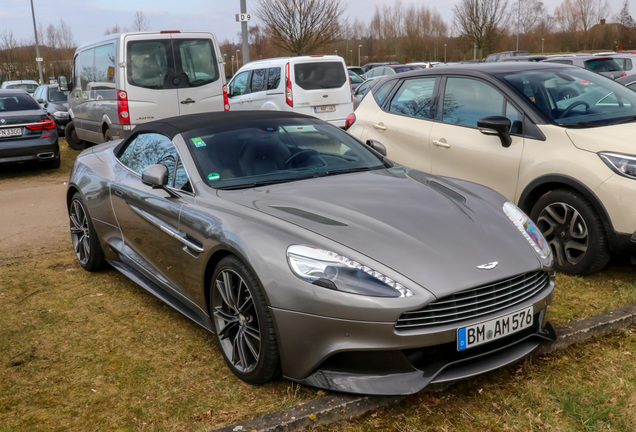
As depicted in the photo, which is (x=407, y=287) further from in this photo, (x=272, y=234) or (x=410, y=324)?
(x=272, y=234)

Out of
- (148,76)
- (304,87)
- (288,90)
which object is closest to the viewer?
(148,76)

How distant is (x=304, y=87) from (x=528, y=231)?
10.1 m

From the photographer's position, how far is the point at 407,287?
2869mm

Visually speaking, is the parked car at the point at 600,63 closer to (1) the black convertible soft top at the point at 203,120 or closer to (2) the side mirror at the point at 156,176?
(1) the black convertible soft top at the point at 203,120

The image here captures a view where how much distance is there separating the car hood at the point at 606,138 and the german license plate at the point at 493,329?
205cm

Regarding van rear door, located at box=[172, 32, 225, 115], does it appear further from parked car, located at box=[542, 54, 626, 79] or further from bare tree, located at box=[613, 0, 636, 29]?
bare tree, located at box=[613, 0, 636, 29]

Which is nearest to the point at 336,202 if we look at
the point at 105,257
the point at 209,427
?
the point at 209,427

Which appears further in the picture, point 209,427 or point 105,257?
point 105,257

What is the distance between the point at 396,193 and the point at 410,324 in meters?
1.11

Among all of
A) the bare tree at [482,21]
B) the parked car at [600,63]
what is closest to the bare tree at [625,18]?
the bare tree at [482,21]

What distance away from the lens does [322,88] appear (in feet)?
43.8

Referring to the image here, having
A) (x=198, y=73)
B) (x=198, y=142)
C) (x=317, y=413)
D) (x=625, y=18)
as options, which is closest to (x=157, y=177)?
(x=198, y=142)

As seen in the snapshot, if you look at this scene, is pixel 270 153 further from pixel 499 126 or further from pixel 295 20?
pixel 295 20

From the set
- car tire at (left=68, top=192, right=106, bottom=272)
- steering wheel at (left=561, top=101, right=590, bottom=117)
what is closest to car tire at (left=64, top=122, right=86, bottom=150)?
car tire at (left=68, top=192, right=106, bottom=272)
